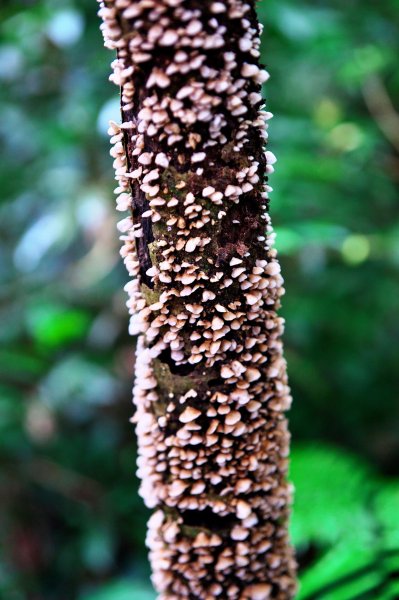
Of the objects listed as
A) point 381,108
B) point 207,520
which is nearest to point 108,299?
point 207,520

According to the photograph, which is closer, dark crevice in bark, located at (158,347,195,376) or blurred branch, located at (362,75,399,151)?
dark crevice in bark, located at (158,347,195,376)

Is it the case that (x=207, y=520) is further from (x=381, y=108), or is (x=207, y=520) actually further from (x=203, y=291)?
(x=381, y=108)

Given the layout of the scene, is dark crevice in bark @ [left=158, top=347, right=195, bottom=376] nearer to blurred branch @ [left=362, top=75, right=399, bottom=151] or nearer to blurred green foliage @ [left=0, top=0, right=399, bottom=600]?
blurred green foliage @ [left=0, top=0, right=399, bottom=600]

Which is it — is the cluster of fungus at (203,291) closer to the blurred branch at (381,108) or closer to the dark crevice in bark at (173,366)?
the dark crevice in bark at (173,366)

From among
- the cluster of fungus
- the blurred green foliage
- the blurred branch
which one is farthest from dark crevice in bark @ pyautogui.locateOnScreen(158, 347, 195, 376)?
the blurred branch

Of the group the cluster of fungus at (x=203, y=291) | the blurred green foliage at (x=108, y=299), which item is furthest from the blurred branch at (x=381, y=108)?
the cluster of fungus at (x=203, y=291)

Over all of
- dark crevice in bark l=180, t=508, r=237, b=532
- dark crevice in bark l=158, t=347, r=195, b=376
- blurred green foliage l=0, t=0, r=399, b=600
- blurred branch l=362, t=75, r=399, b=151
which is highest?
blurred branch l=362, t=75, r=399, b=151
